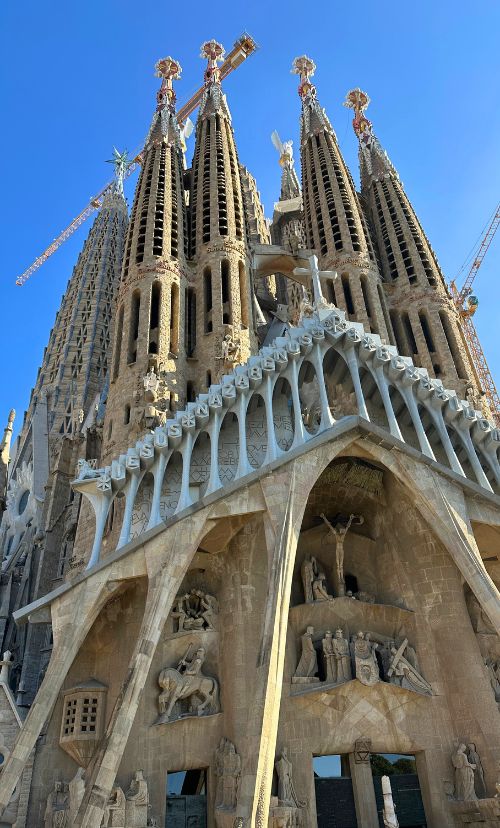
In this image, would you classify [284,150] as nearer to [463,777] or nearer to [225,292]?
[225,292]

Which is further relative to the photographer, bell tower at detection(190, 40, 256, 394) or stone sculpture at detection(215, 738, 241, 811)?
bell tower at detection(190, 40, 256, 394)

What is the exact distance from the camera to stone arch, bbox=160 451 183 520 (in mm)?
14414

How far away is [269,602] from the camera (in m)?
11.9

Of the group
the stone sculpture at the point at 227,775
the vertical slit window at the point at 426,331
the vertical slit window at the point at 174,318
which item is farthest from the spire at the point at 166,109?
the stone sculpture at the point at 227,775

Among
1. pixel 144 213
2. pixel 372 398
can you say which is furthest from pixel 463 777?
pixel 144 213

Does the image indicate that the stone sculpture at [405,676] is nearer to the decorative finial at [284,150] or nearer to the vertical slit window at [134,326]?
the vertical slit window at [134,326]

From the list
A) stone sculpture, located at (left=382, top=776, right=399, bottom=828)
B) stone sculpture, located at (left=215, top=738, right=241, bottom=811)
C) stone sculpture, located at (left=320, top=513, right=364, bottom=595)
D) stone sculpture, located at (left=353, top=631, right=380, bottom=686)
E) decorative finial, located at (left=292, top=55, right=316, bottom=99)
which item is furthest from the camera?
decorative finial, located at (left=292, top=55, right=316, bottom=99)

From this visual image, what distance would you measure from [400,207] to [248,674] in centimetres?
1974

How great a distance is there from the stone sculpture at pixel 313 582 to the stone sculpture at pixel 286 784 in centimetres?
341

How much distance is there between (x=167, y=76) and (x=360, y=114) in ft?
31.3

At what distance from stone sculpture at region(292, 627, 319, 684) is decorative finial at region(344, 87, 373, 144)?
2491cm

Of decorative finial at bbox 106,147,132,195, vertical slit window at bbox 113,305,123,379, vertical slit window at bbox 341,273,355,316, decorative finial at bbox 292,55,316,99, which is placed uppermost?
decorative finial at bbox 106,147,132,195

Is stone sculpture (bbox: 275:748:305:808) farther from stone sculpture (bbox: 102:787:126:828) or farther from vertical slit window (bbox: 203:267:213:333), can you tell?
vertical slit window (bbox: 203:267:213:333)

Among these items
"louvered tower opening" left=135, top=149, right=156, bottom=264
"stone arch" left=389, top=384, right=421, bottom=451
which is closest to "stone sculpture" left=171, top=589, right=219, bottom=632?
"stone arch" left=389, top=384, right=421, bottom=451
